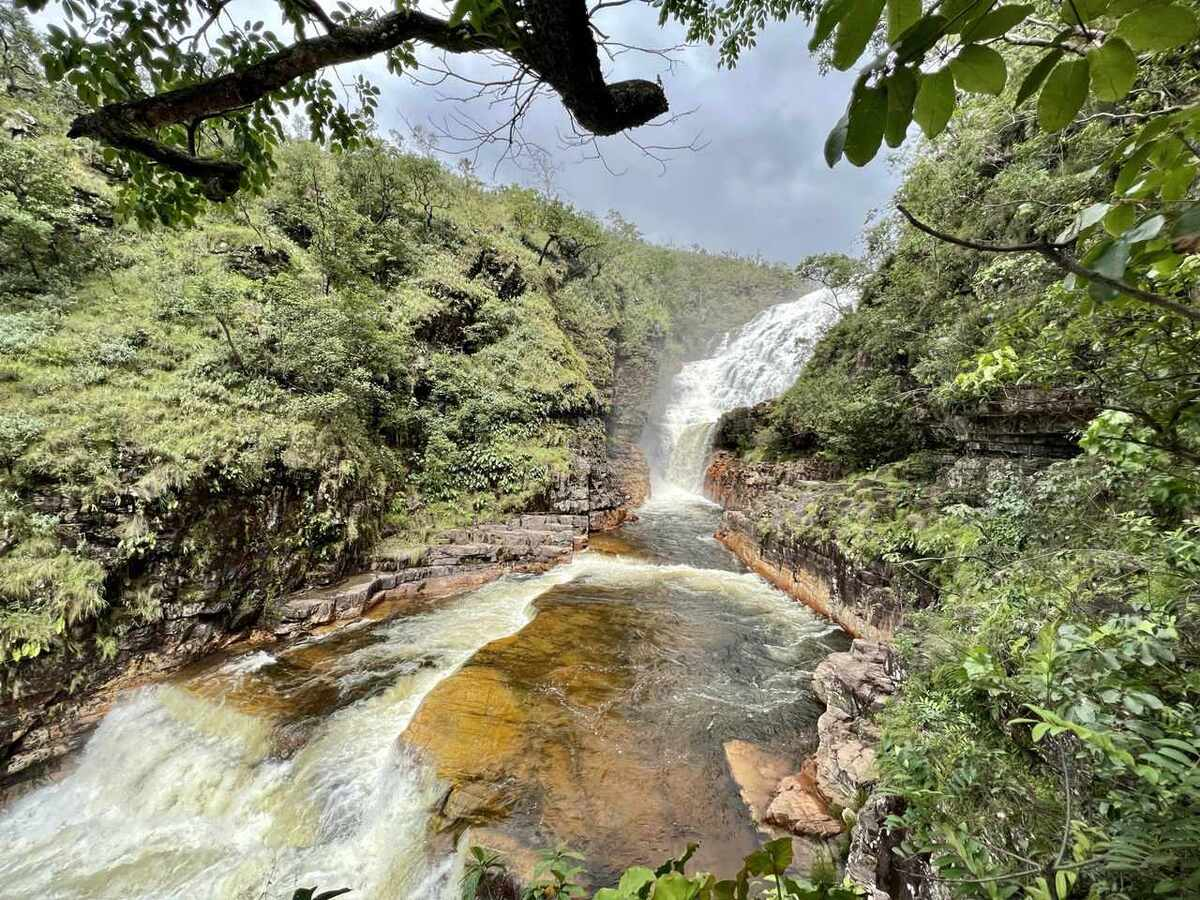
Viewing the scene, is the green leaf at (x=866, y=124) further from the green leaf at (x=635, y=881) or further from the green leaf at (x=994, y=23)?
the green leaf at (x=635, y=881)

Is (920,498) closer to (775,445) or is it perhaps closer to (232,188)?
(775,445)

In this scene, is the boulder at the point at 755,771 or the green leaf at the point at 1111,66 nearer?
the green leaf at the point at 1111,66

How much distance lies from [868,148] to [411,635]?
7.35 metres

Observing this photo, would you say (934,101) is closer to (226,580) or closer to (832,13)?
(832,13)

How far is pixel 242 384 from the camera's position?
25.8 ft

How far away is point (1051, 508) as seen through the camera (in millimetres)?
4418

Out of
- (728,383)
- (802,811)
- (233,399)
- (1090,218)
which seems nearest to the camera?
(1090,218)

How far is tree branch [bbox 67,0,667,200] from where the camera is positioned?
1.64 meters

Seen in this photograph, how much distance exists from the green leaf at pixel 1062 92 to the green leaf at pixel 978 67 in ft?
0.40

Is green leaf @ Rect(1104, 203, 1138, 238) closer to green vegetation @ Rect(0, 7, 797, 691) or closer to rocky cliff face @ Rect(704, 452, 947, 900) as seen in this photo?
rocky cliff face @ Rect(704, 452, 947, 900)

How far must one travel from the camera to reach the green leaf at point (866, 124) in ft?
2.15

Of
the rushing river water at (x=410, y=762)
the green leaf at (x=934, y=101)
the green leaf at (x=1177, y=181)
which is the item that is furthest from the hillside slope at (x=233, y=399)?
the green leaf at (x=1177, y=181)

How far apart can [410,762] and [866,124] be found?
17.1ft

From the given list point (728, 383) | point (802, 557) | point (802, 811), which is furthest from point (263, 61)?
point (728, 383)
